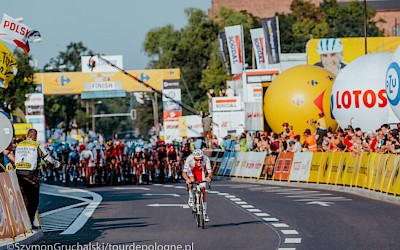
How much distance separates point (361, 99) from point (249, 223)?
18453 millimetres

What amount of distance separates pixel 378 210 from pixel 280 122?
21302mm

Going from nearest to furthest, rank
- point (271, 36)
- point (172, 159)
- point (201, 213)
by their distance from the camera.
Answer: point (201, 213) < point (172, 159) < point (271, 36)

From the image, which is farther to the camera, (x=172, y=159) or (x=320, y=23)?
(x=320, y=23)

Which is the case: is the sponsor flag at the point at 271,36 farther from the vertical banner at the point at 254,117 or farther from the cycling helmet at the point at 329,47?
the vertical banner at the point at 254,117

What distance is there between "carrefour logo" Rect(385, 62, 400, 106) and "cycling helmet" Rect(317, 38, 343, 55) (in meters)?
32.4

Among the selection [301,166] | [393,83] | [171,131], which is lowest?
[301,166]

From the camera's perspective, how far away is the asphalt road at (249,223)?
16.4 meters

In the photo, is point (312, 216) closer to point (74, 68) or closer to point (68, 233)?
point (68, 233)

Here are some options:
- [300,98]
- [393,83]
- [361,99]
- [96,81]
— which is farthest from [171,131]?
[393,83]

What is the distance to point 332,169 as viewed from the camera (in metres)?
33.0

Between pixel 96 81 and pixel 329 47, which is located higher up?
pixel 329 47

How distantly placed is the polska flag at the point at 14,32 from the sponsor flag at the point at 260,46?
36979mm

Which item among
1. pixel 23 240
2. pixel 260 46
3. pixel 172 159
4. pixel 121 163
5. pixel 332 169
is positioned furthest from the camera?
pixel 260 46

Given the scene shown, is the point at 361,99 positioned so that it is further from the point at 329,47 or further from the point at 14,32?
the point at 329,47
